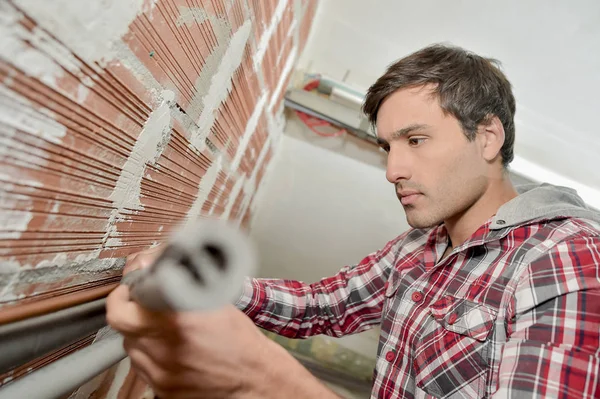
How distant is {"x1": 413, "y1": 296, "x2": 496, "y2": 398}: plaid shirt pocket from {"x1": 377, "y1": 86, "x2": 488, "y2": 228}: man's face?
27 centimetres

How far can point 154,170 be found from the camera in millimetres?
603

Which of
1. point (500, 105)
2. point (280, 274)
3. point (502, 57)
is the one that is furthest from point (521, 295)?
point (280, 274)

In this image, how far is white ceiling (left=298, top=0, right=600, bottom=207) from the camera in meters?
1.55

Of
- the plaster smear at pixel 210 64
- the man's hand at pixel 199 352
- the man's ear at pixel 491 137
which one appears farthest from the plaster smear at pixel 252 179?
the man's hand at pixel 199 352

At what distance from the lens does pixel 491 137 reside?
105 cm

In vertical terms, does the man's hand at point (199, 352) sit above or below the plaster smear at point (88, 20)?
below

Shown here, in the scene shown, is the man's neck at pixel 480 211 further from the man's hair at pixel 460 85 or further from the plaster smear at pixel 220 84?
the plaster smear at pixel 220 84

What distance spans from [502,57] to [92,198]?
195cm

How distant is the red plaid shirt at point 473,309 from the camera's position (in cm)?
58

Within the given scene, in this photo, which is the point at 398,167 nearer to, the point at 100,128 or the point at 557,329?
the point at 557,329

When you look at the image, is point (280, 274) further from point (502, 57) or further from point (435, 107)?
point (502, 57)

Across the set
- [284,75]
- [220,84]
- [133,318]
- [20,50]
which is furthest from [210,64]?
[284,75]

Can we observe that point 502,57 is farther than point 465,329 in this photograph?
Yes

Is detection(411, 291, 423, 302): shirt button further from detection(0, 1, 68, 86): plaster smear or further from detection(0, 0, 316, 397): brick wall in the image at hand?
detection(0, 1, 68, 86): plaster smear
